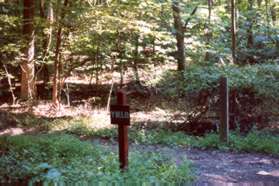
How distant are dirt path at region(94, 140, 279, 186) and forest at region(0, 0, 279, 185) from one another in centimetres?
2

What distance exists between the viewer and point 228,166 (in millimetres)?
6688

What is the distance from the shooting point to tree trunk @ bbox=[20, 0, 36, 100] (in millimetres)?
12969

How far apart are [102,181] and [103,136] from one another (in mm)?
5273

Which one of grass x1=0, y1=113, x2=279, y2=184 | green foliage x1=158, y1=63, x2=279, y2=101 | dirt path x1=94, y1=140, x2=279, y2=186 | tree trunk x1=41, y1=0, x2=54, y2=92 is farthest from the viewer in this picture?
tree trunk x1=41, y1=0, x2=54, y2=92

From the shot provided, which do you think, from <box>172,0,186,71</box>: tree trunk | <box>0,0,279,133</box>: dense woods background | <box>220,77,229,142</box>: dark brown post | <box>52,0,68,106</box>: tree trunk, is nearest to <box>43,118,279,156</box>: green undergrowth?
<box>220,77,229,142</box>: dark brown post

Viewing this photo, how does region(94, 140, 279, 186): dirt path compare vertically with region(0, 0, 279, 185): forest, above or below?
below

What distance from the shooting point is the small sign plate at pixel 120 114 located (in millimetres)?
5215

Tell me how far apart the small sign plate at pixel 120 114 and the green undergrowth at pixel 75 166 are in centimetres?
62

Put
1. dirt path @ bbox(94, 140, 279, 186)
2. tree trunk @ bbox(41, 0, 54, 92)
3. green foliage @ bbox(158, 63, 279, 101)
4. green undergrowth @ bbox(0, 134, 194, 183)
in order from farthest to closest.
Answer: tree trunk @ bbox(41, 0, 54, 92)
green foliage @ bbox(158, 63, 279, 101)
dirt path @ bbox(94, 140, 279, 186)
green undergrowth @ bbox(0, 134, 194, 183)

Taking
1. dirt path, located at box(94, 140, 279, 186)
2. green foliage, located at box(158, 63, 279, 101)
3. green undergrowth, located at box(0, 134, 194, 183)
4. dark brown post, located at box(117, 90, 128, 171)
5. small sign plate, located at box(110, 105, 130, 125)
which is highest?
green foliage, located at box(158, 63, 279, 101)

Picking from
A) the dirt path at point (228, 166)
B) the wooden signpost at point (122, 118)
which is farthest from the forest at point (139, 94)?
the wooden signpost at point (122, 118)

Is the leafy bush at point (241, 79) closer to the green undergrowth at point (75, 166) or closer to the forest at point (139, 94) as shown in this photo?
the forest at point (139, 94)

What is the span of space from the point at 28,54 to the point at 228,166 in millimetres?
8730

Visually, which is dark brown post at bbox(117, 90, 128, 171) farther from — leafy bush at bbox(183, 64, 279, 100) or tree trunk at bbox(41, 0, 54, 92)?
tree trunk at bbox(41, 0, 54, 92)
